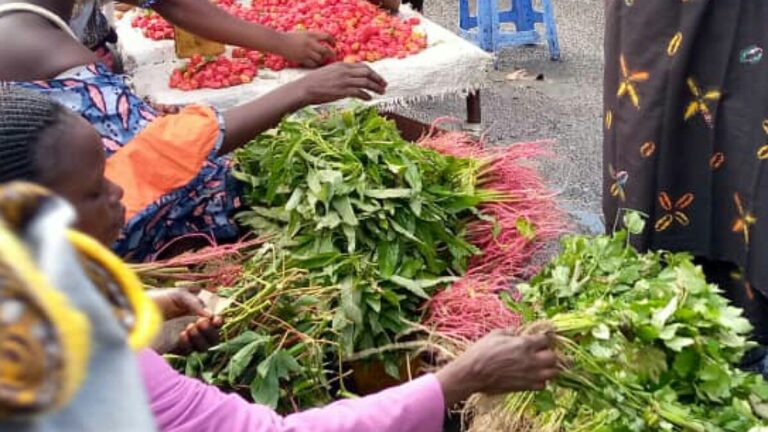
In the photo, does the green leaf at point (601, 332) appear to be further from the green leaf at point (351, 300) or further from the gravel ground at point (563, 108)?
the gravel ground at point (563, 108)

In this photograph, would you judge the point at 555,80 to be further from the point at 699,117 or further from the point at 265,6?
the point at 699,117

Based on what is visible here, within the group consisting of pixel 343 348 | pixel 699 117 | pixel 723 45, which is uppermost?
pixel 723 45

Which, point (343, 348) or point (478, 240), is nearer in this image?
point (343, 348)

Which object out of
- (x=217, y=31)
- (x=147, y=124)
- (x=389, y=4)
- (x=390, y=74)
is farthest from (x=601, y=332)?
(x=389, y=4)

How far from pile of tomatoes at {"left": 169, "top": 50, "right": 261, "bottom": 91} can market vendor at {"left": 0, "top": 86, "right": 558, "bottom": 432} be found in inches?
57.6

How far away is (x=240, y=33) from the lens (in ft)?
9.11

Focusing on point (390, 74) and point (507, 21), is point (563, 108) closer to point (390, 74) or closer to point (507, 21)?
point (507, 21)

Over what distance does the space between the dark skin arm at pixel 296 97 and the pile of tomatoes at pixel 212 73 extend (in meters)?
0.56

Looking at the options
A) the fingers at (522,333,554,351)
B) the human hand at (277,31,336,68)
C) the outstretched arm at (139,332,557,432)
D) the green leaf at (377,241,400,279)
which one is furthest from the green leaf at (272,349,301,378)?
the human hand at (277,31,336,68)

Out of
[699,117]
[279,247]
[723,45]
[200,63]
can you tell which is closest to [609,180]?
[699,117]

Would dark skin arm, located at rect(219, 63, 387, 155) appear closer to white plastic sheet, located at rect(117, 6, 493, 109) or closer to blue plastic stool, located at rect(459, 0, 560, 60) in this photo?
white plastic sheet, located at rect(117, 6, 493, 109)

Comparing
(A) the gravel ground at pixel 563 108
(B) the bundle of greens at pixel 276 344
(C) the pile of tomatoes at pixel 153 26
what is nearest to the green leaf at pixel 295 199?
(B) the bundle of greens at pixel 276 344

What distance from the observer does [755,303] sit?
99.7 inches

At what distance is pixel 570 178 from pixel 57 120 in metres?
3.14
